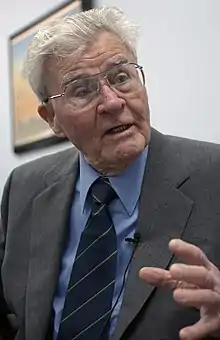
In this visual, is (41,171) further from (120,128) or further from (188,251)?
(188,251)

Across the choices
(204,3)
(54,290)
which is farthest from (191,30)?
(54,290)

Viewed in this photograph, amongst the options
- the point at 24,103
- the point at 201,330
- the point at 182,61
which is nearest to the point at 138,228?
the point at 201,330

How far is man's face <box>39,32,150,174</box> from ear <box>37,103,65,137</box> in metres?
0.10

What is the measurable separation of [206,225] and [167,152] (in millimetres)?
212

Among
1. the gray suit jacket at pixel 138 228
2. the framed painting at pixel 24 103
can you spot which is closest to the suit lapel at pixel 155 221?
the gray suit jacket at pixel 138 228

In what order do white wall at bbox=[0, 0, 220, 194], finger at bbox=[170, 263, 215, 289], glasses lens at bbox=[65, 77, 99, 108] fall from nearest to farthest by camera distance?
finger at bbox=[170, 263, 215, 289] < glasses lens at bbox=[65, 77, 99, 108] < white wall at bbox=[0, 0, 220, 194]

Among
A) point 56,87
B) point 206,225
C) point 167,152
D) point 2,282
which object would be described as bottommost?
point 2,282

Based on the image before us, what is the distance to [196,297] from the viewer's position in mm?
969

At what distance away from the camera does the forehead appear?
4.37 feet

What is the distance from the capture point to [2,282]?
60.8 inches

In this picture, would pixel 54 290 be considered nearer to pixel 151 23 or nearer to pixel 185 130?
pixel 185 130

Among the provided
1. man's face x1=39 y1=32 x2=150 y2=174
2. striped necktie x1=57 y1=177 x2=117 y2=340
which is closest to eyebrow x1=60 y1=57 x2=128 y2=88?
man's face x1=39 y1=32 x2=150 y2=174

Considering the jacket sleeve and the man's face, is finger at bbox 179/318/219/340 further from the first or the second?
the jacket sleeve

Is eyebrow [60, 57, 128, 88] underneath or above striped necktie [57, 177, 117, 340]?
above
